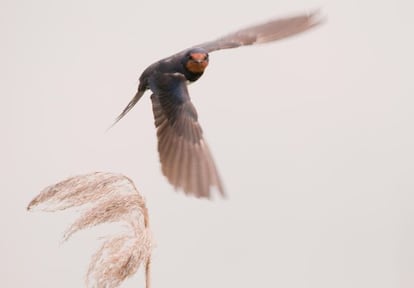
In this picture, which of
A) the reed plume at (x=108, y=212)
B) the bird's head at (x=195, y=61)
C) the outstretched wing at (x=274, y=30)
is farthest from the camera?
the outstretched wing at (x=274, y=30)

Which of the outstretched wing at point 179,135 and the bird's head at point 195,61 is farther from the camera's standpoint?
the bird's head at point 195,61

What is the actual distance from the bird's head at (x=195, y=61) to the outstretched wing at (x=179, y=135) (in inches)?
2.7

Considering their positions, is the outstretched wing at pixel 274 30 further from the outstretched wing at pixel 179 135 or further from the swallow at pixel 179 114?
the outstretched wing at pixel 179 135

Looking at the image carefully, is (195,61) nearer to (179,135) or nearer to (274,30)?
(179,135)

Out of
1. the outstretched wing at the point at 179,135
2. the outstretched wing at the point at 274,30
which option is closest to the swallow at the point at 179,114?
the outstretched wing at the point at 179,135

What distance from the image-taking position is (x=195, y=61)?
273 cm

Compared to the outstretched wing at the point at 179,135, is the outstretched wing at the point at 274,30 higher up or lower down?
higher up

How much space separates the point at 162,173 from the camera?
234cm

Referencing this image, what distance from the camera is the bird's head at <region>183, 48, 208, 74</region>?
274 centimetres

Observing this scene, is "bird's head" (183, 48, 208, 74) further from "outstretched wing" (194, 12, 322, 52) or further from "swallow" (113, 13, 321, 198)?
"outstretched wing" (194, 12, 322, 52)

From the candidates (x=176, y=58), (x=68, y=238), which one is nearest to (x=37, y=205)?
(x=68, y=238)

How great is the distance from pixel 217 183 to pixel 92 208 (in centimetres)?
52

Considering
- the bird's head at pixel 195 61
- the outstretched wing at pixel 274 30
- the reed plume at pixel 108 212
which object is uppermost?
the outstretched wing at pixel 274 30

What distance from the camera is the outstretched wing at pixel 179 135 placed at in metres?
2.34
